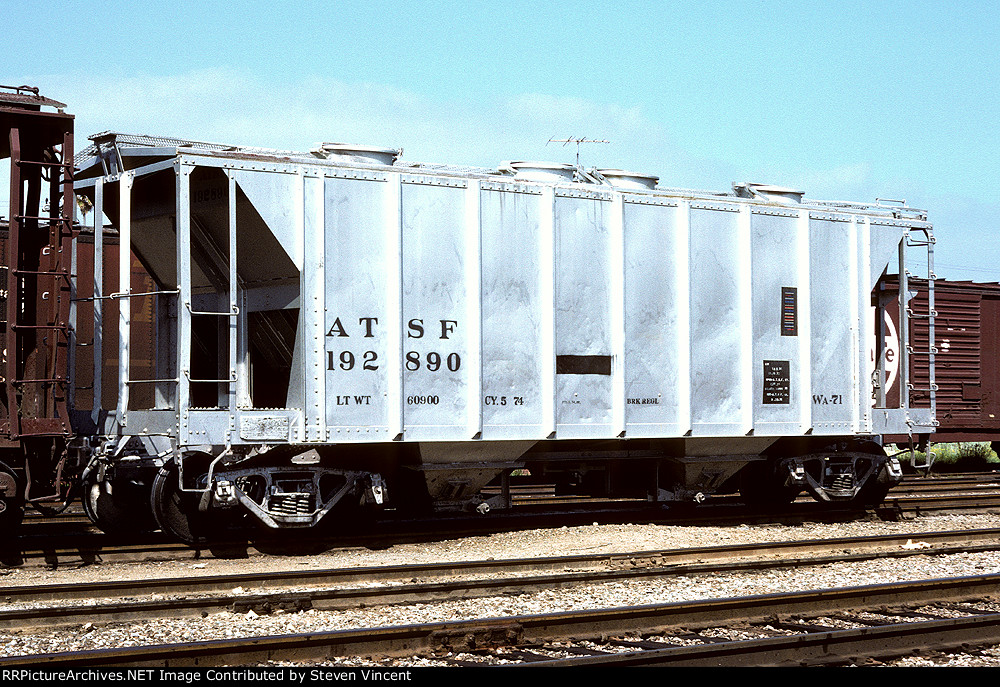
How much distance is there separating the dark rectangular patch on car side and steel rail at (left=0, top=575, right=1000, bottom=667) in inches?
205

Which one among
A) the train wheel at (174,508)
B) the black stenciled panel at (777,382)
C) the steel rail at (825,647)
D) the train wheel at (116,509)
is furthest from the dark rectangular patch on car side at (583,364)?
the steel rail at (825,647)

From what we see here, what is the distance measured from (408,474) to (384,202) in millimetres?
3310

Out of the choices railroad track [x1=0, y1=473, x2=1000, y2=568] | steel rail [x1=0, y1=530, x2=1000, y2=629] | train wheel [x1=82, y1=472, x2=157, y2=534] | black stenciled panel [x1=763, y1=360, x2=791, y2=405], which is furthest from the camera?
black stenciled panel [x1=763, y1=360, x2=791, y2=405]

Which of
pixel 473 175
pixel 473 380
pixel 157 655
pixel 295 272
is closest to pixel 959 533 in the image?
pixel 473 380

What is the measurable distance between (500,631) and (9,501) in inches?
250

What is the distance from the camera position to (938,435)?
21.9m

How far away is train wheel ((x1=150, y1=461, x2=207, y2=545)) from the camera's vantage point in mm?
11922

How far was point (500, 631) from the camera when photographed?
7.27 m

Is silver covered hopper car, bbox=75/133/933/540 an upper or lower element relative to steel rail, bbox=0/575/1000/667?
upper

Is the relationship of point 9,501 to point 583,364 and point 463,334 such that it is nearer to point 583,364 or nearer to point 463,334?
point 463,334

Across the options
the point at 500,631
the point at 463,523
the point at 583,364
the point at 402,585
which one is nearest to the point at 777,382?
the point at 583,364

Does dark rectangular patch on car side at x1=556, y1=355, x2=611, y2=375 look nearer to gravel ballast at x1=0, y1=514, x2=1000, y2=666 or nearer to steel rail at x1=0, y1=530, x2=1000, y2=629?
gravel ballast at x1=0, y1=514, x2=1000, y2=666

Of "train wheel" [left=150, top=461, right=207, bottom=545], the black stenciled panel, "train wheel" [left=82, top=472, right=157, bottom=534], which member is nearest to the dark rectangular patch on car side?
the black stenciled panel
